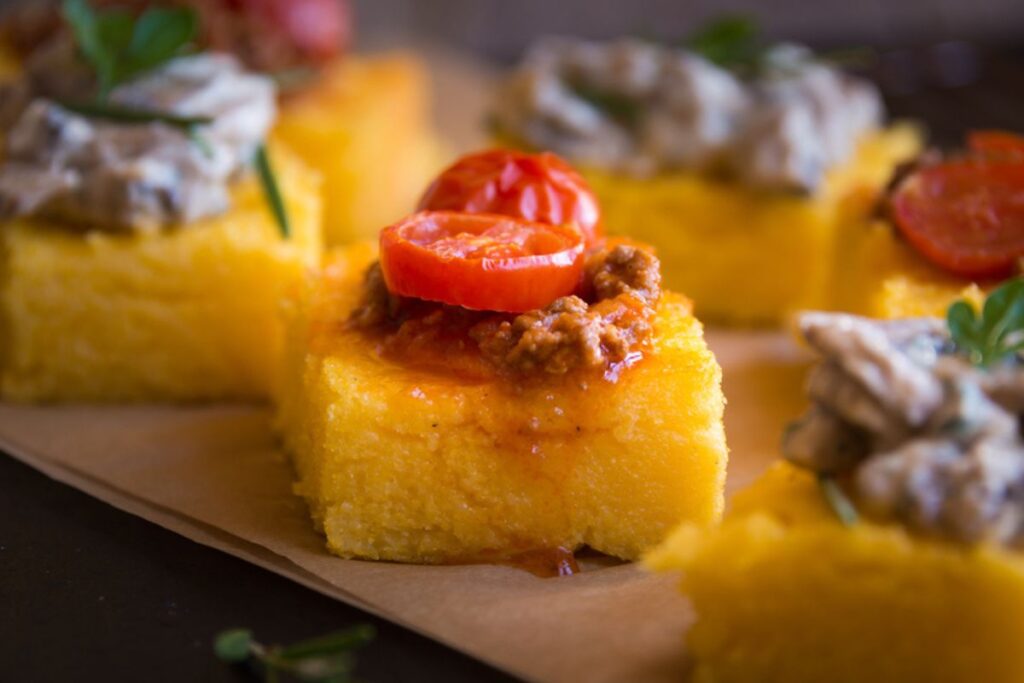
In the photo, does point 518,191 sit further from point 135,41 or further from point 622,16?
point 622,16

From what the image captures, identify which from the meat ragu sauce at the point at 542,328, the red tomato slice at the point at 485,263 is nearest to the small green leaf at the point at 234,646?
Result: the meat ragu sauce at the point at 542,328

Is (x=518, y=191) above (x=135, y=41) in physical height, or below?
below

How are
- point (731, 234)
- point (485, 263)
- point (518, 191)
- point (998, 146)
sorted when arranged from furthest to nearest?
point (731, 234) → point (998, 146) → point (518, 191) → point (485, 263)

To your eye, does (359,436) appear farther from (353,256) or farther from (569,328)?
(353,256)

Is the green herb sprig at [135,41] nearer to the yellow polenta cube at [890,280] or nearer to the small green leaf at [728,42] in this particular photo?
the small green leaf at [728,42]

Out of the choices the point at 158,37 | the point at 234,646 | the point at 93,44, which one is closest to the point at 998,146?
the point at 158,37

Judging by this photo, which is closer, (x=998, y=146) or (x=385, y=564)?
(x=385, y=564)

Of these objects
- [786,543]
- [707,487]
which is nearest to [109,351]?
[707,487]

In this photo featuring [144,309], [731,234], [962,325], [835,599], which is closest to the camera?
[835,599]
